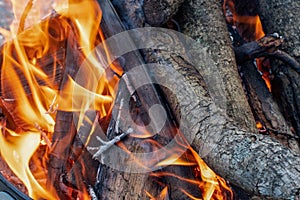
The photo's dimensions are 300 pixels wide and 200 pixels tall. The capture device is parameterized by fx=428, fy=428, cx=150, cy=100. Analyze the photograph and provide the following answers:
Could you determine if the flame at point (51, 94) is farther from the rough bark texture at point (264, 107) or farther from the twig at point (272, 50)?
the twig at point (272, 50)

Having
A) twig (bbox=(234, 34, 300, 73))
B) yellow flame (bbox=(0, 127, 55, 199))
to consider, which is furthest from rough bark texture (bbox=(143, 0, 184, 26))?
yellow flame (bbox=(0, 127, 55, 199))

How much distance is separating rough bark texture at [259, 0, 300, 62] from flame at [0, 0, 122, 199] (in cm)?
72

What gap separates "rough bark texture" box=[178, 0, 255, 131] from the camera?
59.4 inches

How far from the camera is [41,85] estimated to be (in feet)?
5.28

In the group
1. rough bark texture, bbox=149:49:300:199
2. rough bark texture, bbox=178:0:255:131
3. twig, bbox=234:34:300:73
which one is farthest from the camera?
twig, bbox=234:34:300:73

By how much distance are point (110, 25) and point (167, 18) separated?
20 centimetres

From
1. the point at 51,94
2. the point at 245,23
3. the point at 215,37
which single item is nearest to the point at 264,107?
the point at 215,37

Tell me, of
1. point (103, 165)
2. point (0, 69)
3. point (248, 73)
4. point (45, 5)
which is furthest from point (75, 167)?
point (45, 5)

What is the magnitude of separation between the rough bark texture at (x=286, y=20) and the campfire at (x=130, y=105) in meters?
0.06

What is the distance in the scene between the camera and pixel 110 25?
4.67ft

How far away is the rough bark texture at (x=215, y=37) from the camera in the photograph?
1.51m

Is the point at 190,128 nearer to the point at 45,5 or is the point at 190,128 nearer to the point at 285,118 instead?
the point at 285,118

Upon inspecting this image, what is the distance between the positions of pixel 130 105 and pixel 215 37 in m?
0.44

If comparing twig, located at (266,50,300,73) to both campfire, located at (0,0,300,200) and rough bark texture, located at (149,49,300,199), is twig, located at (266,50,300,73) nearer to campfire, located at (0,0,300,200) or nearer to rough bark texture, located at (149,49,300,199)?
campfire, located at (0,0,300,200)
